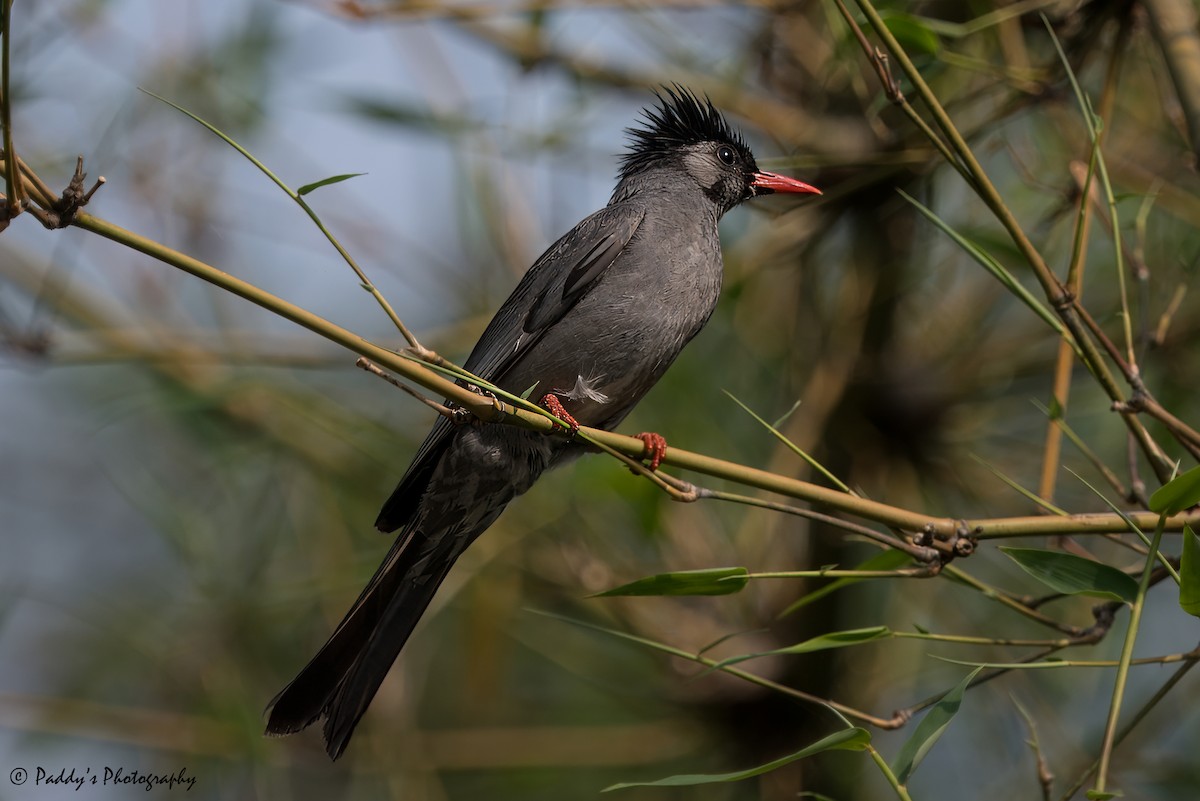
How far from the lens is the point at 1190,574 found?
2.11 m

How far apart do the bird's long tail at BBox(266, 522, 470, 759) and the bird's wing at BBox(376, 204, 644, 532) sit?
0.43 feet

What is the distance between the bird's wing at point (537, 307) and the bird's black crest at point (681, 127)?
59 centimetres

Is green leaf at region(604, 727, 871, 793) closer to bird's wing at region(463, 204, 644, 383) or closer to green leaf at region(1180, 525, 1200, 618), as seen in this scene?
green leaf at region(1180, 525, 1200, 618)

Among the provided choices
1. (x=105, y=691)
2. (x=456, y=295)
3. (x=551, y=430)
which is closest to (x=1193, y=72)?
(x=551, y=430)

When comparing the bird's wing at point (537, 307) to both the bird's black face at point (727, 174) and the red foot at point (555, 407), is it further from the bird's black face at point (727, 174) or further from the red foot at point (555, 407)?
the bird's black face at point (727, 174)

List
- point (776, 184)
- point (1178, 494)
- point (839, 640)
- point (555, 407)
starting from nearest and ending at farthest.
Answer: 1. point (1178, 494)
2. point (839, 640)
3. point (555, 407)
4. point (776, 184)

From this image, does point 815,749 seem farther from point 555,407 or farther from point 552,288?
point 552,288

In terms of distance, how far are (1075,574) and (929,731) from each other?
0.44 meters

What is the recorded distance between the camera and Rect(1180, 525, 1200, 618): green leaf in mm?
2061

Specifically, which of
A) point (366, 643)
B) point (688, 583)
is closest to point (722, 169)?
point (366, 643)

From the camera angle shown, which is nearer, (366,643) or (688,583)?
(688,583)

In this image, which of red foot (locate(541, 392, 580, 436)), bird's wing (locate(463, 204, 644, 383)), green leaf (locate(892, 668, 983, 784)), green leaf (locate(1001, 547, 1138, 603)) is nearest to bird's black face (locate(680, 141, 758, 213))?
bird's wing (locate(463, 204, 644, 383))

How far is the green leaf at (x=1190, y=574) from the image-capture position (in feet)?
6.76

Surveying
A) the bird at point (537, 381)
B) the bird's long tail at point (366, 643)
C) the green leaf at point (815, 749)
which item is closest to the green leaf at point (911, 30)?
the bird at point (537, 381)
